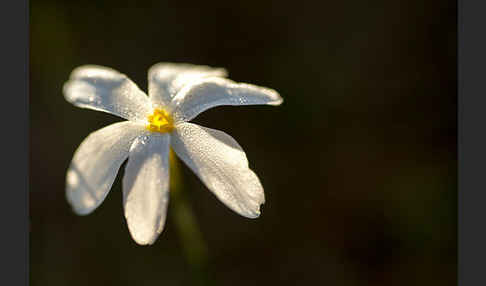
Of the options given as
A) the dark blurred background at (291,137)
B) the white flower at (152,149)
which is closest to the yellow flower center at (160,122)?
the white flower at (152,149)

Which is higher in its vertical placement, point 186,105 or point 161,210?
point 186,105

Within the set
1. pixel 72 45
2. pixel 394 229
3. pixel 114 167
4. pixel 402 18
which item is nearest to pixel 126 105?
pixel 114 167

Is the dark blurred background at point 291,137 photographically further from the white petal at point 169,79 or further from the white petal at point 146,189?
the white petal at point 146,189

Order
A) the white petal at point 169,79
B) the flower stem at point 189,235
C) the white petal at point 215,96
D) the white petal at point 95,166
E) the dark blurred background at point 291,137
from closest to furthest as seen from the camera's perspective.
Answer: the white petal at point 95,166, the white petal at point 215,96, the white petal at point 169,79, the flower stem at point 189,235, the dark blurred background at point 291,137

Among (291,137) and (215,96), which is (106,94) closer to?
(215,96)

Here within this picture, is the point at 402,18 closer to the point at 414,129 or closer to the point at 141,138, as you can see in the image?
the point at 414,129

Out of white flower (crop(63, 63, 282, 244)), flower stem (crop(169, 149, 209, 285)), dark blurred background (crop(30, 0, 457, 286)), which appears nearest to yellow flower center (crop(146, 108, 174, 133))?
white flower (crop(63, 63, 282, 244))

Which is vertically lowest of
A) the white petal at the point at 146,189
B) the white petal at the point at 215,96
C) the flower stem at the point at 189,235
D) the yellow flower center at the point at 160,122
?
the flower stem at the point at 189,235
